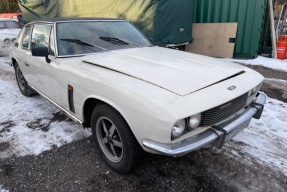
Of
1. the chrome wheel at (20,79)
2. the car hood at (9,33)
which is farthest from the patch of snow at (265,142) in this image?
the car hood at (9,33)

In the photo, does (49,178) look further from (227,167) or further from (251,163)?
(251,163)

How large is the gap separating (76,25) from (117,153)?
1814 millimetres

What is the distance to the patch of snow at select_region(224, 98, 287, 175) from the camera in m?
2.74

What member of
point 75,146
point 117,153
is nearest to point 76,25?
point 75,146

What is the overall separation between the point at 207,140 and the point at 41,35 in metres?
2.84

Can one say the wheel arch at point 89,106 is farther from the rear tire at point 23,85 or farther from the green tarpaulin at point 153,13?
the green tarpaulin at point 153,13

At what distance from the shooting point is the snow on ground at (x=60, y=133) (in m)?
2.87

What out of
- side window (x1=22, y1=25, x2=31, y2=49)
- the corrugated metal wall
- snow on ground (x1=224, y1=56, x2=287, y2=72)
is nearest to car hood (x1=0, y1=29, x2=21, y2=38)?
side window (x1=22, y1=25, x2=31, y2=49)

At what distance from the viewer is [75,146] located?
3.07 m

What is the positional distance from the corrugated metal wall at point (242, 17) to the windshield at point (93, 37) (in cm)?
534

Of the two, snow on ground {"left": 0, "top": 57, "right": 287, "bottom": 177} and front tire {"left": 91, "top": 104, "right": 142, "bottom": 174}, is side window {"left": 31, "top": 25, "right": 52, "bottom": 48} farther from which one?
front tire {"left": 91, "top": 104, "right": 142, "bottom": 174}

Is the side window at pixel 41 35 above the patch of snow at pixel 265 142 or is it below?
above

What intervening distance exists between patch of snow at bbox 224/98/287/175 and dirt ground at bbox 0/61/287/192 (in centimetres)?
11

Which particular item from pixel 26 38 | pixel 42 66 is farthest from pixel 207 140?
pixel 26 38
